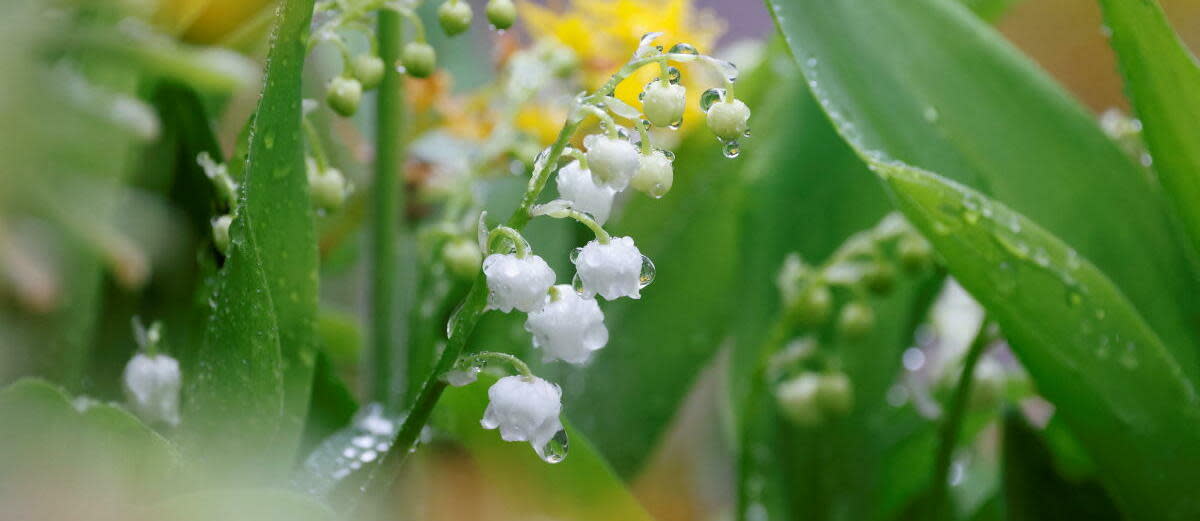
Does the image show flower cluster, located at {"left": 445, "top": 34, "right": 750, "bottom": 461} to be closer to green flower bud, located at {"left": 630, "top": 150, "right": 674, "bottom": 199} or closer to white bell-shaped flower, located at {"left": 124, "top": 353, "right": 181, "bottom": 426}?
green flower bud, located at {"left": 630, "top": 150, "right": 674, "bottom": 199}

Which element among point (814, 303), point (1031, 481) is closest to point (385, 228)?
point (814, 303)

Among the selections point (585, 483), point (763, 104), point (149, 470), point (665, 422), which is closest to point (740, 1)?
point (763, 104)

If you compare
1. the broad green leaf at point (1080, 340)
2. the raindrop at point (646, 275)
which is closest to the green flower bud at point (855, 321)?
the broad green leaf at point (1080, 340)

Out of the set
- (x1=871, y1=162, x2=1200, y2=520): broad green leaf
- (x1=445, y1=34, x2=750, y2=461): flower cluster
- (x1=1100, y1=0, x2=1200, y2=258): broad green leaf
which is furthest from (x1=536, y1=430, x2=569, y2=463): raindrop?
(x1=1100, y1=0, x2=1200, y2=258): broad green leaf

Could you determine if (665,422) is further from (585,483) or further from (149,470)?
(149,470)

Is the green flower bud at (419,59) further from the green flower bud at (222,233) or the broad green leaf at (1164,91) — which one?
the broad green leaf at (1164,91)

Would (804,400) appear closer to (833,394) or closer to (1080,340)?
(833,394)
